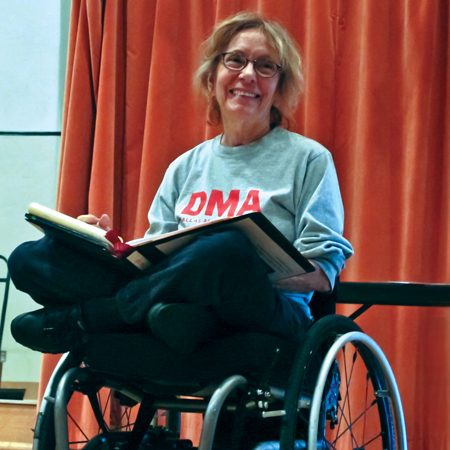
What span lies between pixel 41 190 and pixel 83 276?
5.54 feet

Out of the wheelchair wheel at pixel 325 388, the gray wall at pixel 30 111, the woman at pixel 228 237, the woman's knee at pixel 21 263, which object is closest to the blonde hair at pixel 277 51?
the woman at pixel 228 237

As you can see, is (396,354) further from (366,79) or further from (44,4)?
(44,4)

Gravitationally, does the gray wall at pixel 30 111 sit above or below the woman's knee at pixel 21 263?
above

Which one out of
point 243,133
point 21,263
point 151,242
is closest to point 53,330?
point 21,263

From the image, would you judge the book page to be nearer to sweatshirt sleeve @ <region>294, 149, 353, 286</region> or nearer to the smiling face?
sweatshirt sleeve @ <region>294, 149, 353, 286</region>

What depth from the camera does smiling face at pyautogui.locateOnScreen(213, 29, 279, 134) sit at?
164 cm

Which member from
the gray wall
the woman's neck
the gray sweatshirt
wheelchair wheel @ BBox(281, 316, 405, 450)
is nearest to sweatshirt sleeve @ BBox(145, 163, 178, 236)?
the gray sweatshirt

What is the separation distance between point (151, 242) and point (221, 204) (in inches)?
14.2

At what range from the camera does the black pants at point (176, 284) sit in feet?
3.75

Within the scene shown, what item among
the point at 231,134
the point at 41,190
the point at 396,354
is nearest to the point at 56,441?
the point at 231,134

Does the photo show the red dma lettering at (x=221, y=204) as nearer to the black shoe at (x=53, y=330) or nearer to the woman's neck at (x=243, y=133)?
the woman's neck at (x=243, y=133)

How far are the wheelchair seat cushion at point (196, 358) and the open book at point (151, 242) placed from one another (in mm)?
A: 120

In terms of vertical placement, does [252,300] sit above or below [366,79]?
below

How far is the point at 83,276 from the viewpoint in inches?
49.9
